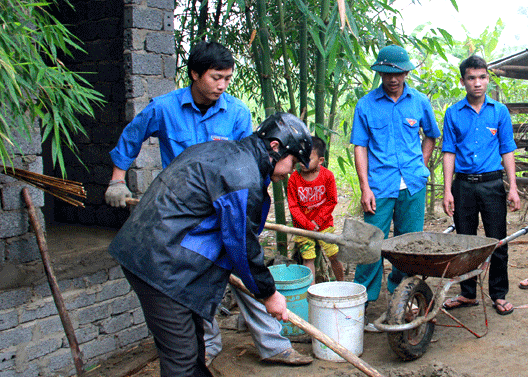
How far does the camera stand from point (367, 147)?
383 cm

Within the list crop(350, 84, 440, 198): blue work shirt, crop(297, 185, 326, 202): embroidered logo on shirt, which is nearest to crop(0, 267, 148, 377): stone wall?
crop(297, 185, 326, 202): embroidered logo on shirt

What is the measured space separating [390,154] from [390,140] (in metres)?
0.11

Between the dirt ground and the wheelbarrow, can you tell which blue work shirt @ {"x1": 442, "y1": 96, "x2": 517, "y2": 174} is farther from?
the dirt ground

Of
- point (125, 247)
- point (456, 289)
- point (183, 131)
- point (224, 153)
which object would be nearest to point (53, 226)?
point (183, 131)

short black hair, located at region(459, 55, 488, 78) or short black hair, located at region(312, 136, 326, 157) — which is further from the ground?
short black hair, located at region(459, 55, 488, 78)

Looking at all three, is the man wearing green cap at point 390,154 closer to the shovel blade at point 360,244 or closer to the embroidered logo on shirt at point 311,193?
the embroidered logo on shirt at point 311,193

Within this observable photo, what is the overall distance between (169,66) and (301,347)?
251cm

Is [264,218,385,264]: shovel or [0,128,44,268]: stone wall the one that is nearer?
[264,218,385,264]: shovel

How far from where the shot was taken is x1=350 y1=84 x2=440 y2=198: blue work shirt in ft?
12.1

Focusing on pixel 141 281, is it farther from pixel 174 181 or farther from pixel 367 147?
pixel 367 147

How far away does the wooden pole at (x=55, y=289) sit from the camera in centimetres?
304

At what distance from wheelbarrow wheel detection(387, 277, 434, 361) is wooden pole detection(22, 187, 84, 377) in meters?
1.93

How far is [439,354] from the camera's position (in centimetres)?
337

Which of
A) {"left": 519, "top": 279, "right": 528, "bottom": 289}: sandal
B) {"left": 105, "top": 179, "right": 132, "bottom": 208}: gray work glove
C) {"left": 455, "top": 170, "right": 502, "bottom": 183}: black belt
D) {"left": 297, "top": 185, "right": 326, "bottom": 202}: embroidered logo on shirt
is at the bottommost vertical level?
{"left": 519, "top": 279, "right": 528, "bottom": 289}: sandal
